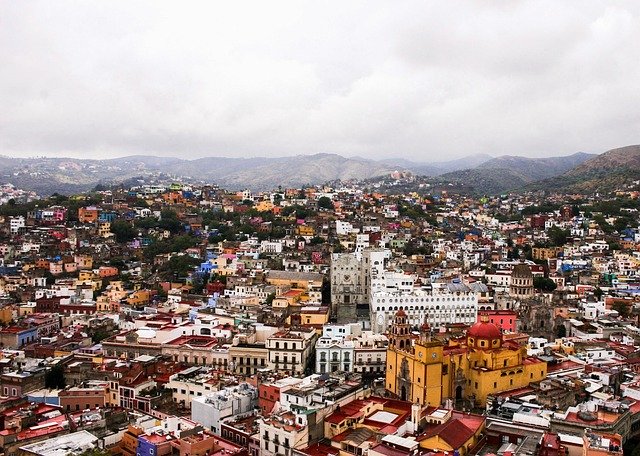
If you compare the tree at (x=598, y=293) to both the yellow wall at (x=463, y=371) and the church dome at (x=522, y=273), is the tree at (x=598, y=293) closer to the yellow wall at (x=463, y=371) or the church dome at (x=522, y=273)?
the church dome at (x=522, y=273)

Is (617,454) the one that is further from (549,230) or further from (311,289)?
(549,230)

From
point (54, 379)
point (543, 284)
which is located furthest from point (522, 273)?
point (54, 379)

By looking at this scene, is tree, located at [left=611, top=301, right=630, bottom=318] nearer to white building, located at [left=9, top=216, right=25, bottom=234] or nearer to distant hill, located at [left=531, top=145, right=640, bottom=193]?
white building, located at [left=9, top=216, right=25, bottom=234]

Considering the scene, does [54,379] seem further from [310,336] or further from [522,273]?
[522,273]

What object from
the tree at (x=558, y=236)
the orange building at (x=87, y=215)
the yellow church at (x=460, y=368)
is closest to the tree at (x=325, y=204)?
the tree at (x=558, y=236)

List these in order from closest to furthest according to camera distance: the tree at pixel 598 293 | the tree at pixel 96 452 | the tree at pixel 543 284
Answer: the tree at pixel 96 452, the tree at pixel 598 293, the tree at pixel 543 284

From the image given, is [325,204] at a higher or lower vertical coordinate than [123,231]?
higher

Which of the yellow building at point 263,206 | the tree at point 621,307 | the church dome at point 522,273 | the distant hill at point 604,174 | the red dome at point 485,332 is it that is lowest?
the tree at point 621,307
